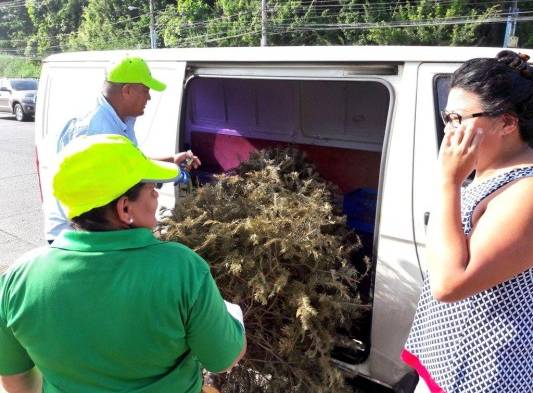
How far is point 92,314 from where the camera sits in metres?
1.18

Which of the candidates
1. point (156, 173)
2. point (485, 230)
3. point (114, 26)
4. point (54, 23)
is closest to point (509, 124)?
point (485, 230)

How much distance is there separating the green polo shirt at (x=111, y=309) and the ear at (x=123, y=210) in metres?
0.04

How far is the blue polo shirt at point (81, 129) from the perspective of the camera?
2561mm

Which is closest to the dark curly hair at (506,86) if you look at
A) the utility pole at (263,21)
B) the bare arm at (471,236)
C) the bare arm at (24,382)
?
the bare arm at (471,236)

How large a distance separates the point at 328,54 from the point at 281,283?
1.19 metres

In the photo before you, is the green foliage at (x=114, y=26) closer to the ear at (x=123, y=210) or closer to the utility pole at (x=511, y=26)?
the utility pole at (x=511, y=26)

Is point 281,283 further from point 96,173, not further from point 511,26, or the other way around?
point 511,26

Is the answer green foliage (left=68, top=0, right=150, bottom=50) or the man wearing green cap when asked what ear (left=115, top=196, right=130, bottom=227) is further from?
green foliage (left=68, top=0, right=150, bottom=50)

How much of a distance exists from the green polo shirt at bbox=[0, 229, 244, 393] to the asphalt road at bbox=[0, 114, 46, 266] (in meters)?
4.05

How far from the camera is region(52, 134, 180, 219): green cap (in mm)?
1195

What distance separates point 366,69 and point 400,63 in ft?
0.56

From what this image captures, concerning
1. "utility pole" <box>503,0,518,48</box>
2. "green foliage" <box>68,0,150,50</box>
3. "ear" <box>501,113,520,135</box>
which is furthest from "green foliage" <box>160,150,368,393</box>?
"green foliage" <box>68,0,150,50</box>

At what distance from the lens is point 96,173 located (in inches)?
47.2

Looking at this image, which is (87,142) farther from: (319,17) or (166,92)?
(319,17)
